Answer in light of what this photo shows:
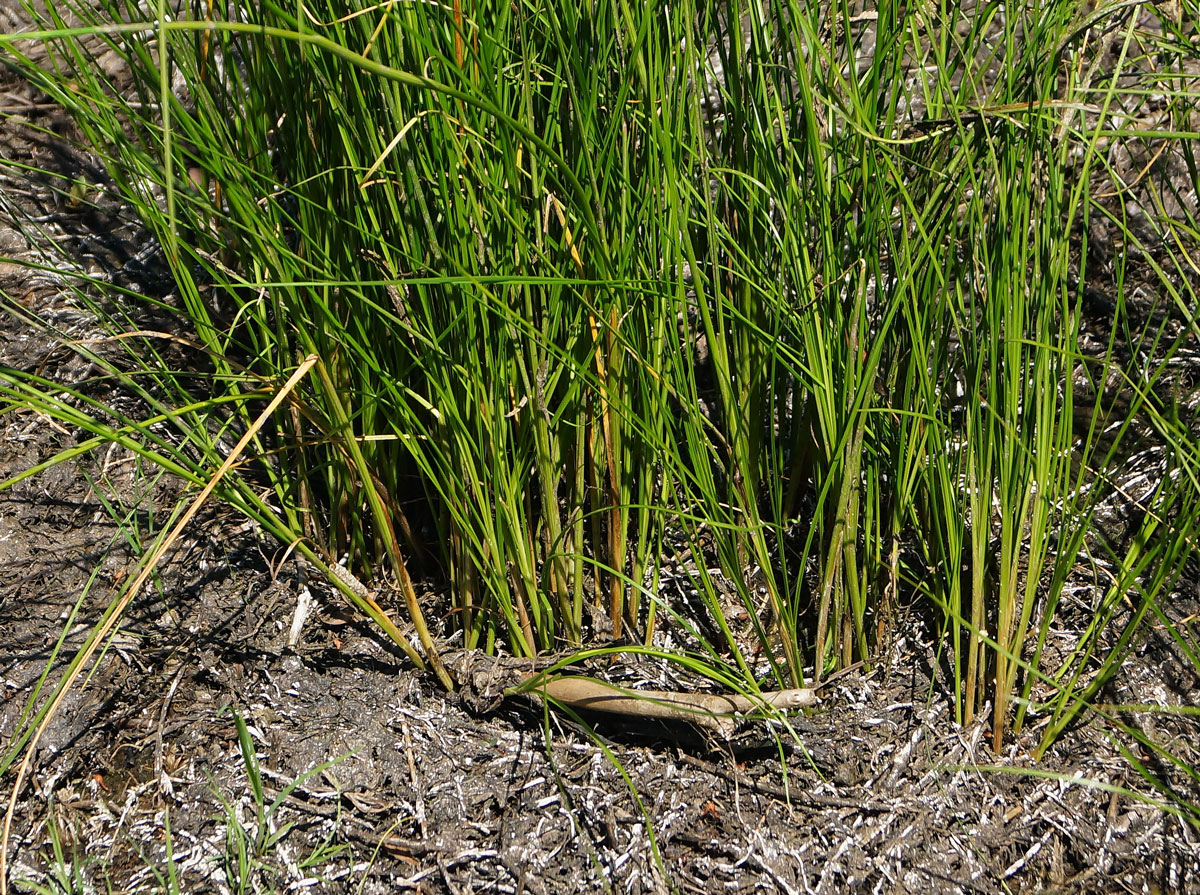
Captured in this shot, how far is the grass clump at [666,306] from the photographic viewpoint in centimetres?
99

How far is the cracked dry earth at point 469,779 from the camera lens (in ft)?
3.55

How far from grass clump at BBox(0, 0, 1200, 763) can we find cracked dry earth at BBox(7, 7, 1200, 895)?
8 cm

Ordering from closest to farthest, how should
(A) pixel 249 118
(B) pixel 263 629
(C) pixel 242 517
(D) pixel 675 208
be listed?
(D) pixel 675 208
(A) pixel 249 118
(B) pixel 263 629
(C) pixel 242 517

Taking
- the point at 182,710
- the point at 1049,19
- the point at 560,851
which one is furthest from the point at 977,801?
the point at 182,710

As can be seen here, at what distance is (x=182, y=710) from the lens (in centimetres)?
124

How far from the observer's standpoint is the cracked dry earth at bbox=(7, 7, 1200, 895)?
3.55 ft

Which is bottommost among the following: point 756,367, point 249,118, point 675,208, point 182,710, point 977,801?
point 977,801

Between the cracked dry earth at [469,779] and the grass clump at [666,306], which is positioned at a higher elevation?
the grass clump at [666,306]

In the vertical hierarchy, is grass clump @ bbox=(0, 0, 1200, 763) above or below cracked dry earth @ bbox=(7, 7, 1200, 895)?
above

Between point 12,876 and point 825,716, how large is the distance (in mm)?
959

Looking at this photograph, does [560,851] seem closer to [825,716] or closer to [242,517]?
[825,716]

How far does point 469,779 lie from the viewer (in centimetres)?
118

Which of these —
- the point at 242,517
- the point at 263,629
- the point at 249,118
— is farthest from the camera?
the point at 242,517

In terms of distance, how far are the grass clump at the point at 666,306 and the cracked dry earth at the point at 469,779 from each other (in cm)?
8
